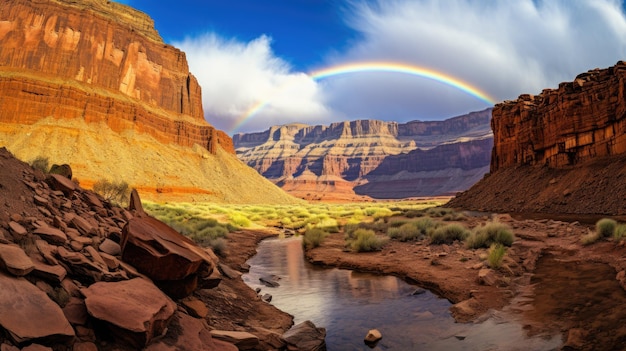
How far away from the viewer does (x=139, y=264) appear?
5.48m

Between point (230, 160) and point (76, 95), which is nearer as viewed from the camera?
point (76, 95)

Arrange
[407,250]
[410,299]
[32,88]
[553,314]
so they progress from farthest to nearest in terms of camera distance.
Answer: [32,88] < [407,250] < [410,299] < [553,314]

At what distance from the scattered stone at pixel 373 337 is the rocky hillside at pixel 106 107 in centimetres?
5781

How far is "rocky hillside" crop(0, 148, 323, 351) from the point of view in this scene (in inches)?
144

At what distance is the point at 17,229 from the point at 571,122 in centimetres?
4572

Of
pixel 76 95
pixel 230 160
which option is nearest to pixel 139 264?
pixel 76 95

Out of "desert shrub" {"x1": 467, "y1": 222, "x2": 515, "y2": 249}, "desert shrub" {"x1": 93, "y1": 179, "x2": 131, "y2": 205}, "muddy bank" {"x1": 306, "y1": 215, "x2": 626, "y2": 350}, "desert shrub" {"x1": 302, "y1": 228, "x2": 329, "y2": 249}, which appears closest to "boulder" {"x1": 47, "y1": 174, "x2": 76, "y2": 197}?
"muddy bank" {"x1": 306, "y1": 215, "x2": 626, "y2": 350}

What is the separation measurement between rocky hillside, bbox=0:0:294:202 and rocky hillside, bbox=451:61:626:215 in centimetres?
5357

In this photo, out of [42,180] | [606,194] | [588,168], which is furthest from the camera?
[588,168]

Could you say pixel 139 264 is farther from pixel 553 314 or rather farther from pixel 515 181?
pixel 515 181

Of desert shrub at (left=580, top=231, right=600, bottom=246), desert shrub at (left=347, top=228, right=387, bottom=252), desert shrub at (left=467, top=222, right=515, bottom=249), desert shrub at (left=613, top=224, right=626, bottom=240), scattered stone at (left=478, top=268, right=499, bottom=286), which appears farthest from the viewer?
desert shrub at (left=347, top=228, right=387, bottom=252)

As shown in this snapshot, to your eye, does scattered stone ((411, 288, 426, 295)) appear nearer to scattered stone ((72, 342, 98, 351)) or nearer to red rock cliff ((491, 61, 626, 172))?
scattered stone ((72, 342, 98, 351))

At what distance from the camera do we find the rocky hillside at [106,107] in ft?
206

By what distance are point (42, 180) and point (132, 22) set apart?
122m
